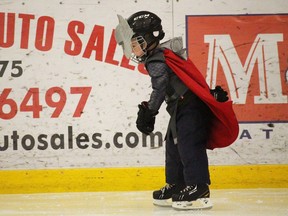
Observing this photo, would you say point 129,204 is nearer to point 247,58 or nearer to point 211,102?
point 211,102

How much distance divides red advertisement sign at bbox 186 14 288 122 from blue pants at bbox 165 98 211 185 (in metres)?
Answer: 1.23

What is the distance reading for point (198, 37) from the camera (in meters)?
5.30

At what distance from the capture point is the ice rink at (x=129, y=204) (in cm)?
392

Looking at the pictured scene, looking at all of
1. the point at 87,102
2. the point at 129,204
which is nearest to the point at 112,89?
the point at 87,102

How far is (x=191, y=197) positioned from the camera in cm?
393

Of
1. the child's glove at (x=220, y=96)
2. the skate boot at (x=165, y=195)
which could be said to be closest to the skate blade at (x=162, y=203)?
the skate boot at (x=165, y=195)

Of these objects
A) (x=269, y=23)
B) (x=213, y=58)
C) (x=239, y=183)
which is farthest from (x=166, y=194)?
(x=269, y=23)

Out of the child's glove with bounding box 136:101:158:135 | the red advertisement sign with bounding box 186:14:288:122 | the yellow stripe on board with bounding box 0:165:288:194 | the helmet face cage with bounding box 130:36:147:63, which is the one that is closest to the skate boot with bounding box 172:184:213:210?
the child's glove with bounding box 136:101:158:135

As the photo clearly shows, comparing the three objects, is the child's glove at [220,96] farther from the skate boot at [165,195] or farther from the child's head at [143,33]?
the skate boot at [165,195]

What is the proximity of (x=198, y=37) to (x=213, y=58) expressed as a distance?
0.66ft

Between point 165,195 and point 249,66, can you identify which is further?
point 249,66

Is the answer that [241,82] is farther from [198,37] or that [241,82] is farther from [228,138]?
[228,138]

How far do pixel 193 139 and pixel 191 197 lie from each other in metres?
0.34

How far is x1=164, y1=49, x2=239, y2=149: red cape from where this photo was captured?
3.90 metres
